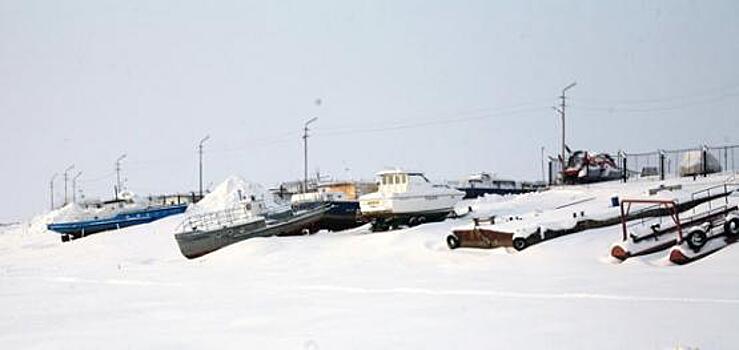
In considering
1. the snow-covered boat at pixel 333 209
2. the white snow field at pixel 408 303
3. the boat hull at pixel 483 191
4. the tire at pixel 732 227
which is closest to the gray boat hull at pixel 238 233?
the snow-covered boat at pixel 333 209

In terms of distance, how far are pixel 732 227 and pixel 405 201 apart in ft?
43.6

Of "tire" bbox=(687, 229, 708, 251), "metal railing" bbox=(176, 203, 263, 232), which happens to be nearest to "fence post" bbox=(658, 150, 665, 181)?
"metal railing" bbox=(176, 203, 263, 232)

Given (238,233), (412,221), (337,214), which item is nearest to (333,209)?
(337,214)

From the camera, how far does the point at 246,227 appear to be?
2700 cm

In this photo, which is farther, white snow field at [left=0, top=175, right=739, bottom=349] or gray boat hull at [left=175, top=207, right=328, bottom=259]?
gray boat hull at [left=175, top=207, right=328, bottom=259]

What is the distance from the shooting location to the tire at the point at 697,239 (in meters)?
14.0

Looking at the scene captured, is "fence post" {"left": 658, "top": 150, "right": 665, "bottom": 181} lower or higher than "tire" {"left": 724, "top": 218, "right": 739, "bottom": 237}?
higher

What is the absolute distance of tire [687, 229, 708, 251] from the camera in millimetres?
14047

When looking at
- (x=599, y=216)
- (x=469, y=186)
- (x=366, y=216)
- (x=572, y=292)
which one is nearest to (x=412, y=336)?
(x=572, y=292)

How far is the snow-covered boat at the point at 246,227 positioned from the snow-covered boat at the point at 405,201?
277 cm

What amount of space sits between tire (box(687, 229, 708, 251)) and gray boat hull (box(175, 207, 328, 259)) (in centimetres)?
1666

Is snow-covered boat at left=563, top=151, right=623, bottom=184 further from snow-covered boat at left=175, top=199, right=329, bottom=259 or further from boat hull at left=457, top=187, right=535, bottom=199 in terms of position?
snow-covered boat at left=175, top=199, right=329, bottom=259

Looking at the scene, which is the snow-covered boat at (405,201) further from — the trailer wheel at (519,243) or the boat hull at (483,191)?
the boat hull at (483,191)

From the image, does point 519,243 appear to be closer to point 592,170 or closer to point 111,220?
point 592,170
